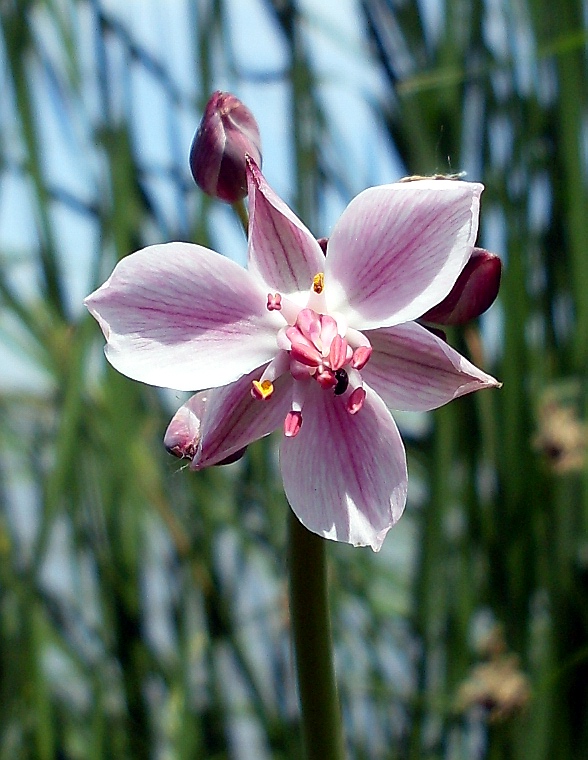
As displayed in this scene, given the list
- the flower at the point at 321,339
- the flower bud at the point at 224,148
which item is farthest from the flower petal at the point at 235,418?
the flower bud at the point at 224,148

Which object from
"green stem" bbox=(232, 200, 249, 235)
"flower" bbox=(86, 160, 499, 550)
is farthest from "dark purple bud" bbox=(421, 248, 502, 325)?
"green stem" bbox=(232, 200, 249, 235)

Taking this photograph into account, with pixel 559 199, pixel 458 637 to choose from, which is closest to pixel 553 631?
pixel 458 637

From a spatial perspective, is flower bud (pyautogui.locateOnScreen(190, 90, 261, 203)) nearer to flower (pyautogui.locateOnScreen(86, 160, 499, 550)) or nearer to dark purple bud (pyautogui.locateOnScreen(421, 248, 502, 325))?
flower (pyautogui.locateOnScreen(86, 160, 499, 550))

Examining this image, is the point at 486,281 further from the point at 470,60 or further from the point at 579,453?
the point at 470,60

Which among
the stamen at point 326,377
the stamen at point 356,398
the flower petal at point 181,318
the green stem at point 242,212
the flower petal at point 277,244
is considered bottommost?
Result: the stamen at point 356,398

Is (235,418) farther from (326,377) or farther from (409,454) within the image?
(409,454)

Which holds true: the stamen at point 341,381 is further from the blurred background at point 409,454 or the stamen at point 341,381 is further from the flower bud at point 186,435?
the blurred background at point 409,454

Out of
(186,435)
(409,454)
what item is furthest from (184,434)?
(409,454)
